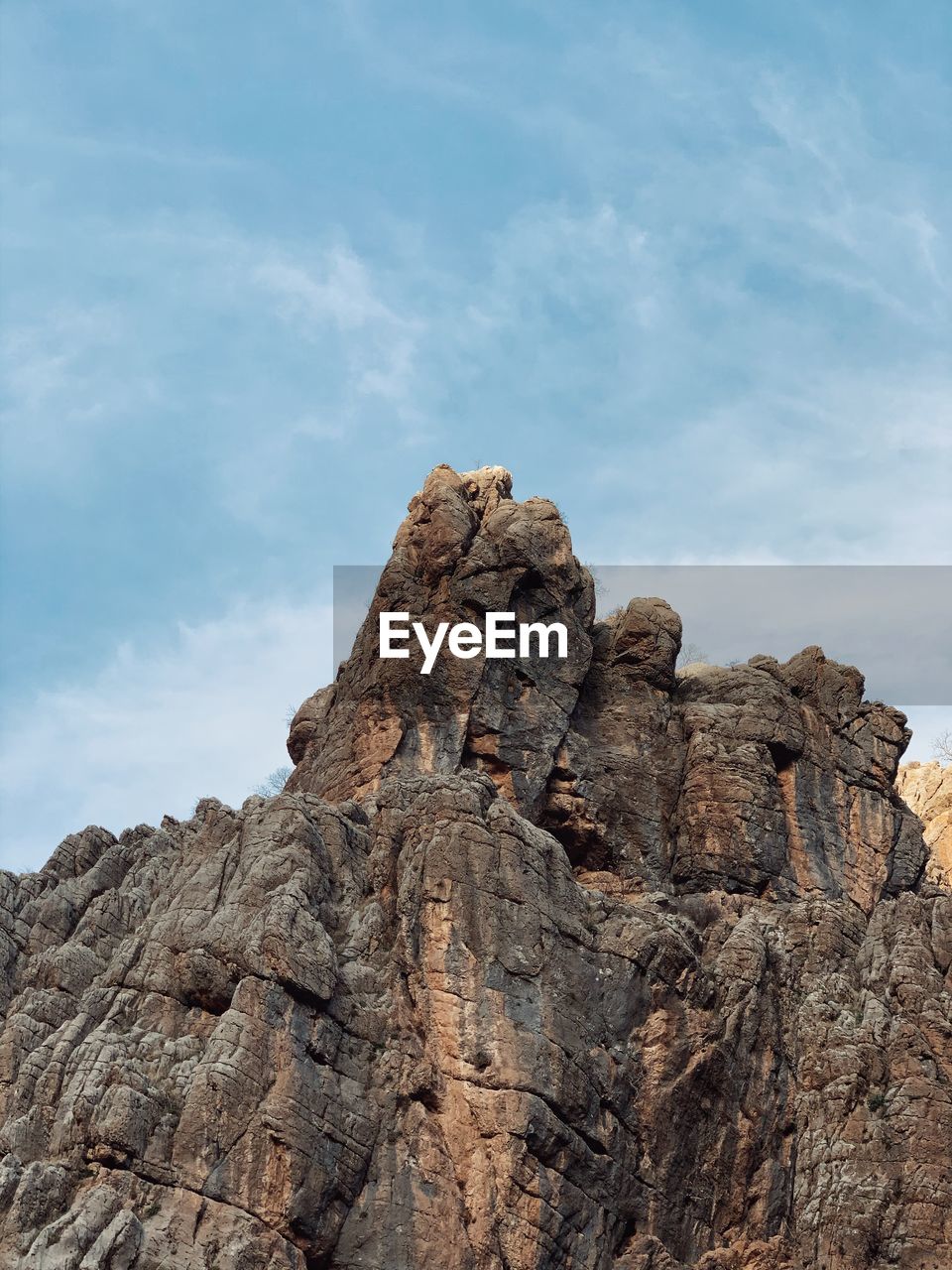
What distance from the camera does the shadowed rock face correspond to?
234 feet

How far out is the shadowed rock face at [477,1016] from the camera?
71188 millimetres

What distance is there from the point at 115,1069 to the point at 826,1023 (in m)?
24.4

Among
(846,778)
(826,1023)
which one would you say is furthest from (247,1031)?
(846,778)
